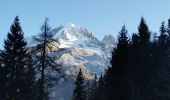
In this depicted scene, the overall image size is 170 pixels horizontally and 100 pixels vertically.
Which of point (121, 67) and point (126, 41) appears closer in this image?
point (121, 67)

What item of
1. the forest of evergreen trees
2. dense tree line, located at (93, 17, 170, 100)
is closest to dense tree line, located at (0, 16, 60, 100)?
the forest of evergreen trees

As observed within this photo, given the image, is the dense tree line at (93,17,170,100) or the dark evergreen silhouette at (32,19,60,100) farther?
the dense tree line at (93,17,170,100)

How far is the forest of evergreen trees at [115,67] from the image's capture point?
42.8 meters

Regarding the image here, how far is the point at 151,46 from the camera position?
50.8m

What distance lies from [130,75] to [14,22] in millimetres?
12133

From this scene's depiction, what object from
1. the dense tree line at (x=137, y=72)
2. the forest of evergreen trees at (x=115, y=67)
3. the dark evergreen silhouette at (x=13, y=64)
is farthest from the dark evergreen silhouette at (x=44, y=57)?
the dense tree line at (x=137, y=72)

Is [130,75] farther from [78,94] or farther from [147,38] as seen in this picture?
[78,94]

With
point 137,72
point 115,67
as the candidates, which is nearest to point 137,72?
point 137,72

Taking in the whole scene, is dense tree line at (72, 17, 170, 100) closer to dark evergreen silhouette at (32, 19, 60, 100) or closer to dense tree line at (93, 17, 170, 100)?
dense tree line at (93, 17, 170, 100)

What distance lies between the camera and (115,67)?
4584cm

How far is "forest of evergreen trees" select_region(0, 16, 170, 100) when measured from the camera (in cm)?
4281

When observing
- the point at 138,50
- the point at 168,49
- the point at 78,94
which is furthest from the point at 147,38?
the point at 78,94

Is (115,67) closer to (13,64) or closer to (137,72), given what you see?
(137,72)

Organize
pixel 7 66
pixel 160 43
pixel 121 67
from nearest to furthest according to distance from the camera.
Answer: pixel 7 66
pixel 121 67
pixel 160 43
